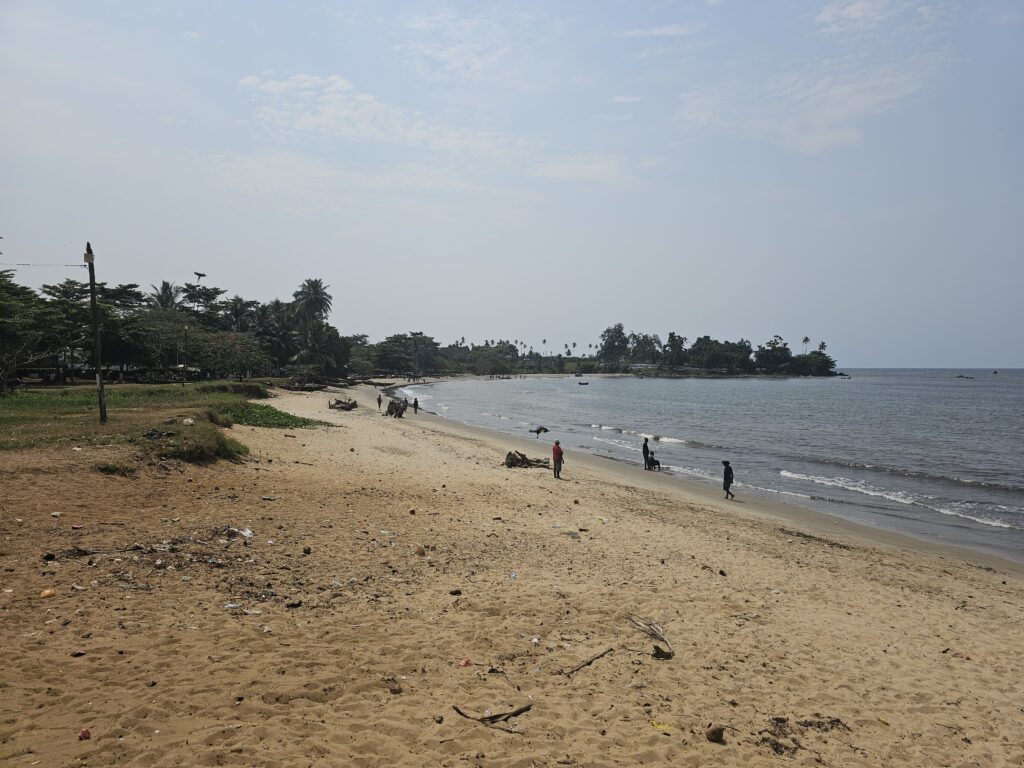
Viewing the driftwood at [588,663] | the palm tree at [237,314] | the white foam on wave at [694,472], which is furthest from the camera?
the palm tree at [237,314]

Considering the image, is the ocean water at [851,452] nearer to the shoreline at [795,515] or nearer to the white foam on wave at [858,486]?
the white foam on wave at [858,486]

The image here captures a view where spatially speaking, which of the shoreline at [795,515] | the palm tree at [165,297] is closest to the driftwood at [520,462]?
the shoreline at [795,515]

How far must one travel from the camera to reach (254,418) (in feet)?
86.7

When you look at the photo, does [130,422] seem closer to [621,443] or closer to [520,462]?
[520,462]

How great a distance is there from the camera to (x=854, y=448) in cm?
3628

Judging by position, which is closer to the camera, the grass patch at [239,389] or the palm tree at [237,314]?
the grass patch at [239,389]

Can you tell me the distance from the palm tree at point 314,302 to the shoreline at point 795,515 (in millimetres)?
71453

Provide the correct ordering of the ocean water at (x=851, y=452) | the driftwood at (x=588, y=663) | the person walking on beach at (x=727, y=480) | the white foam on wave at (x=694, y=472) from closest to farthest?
the driftwood at (x=588, y=663) → the ocean water at (x=851, y=452) → the person walking on beach at (x=727, y=480) → the white foam on wave at (x=694, y=472)

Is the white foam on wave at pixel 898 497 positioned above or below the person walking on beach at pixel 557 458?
below

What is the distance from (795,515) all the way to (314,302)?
3314 inches

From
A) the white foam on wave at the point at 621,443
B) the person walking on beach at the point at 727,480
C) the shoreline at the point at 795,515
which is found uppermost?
the person walking on beach at the point at 727,480

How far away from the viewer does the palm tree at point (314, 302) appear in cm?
8956

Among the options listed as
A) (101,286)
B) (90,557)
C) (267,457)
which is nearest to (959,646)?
(90,557)

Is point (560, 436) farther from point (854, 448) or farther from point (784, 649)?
point (784, 649)
